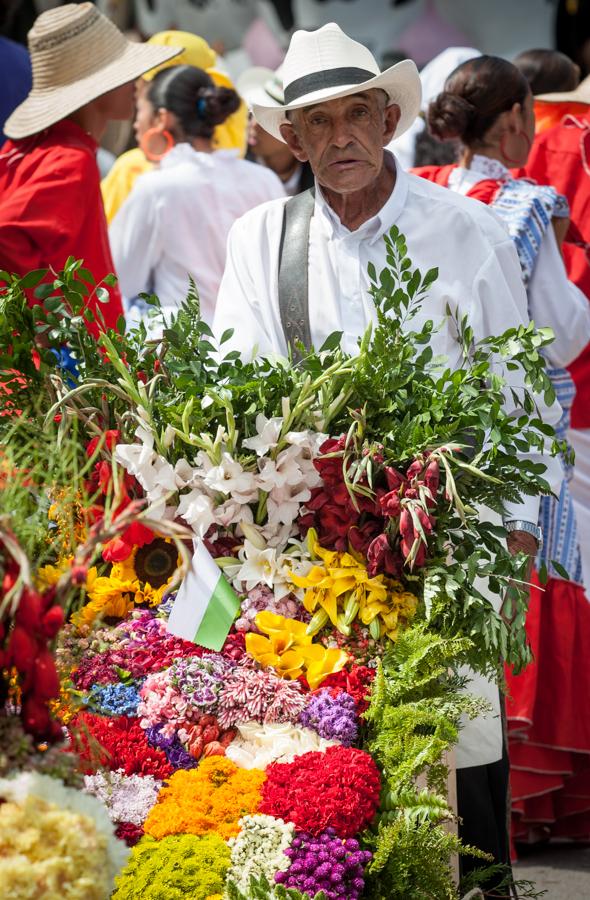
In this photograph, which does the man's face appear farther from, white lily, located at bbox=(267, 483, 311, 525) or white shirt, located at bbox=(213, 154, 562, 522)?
white lily, located at bbox=(267, 483, 311, 525)

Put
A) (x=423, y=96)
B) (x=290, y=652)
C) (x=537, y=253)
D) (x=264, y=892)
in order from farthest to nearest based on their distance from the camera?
(x=423, y=96) < (x=537, y=253) < (x=290, y=652) < (x=264, y=892)

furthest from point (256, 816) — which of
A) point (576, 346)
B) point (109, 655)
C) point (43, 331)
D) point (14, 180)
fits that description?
point (14, 180)

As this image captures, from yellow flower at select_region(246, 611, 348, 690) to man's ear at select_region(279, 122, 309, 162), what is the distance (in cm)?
127

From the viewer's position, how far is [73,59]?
471 centimetres

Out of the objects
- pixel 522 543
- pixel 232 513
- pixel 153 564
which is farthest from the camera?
pixel 522 543

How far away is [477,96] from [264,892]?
3.09 m

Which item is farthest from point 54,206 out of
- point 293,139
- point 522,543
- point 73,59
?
point 522,543

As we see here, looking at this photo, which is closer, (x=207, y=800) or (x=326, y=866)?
(x=326, y=866)

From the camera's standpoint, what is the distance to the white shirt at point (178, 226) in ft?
18.3

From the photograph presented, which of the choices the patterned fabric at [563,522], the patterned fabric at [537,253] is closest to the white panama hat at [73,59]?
the patterned fabric at [537,253]

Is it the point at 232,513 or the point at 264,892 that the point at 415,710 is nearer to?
the point at 264,892

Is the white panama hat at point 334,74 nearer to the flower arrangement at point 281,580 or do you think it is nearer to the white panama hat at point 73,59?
the flower arrangement at point 281,580

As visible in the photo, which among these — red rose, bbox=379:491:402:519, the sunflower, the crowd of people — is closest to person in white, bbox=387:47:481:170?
the crowd of people

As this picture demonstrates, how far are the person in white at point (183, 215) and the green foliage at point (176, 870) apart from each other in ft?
11.3
